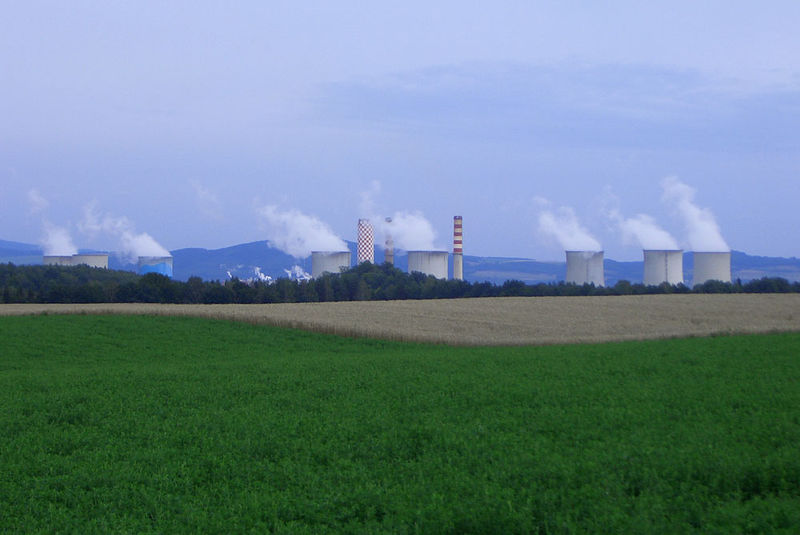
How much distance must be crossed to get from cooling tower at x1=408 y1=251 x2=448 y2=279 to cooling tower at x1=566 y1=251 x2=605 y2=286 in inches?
483

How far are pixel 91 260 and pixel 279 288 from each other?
2037cm

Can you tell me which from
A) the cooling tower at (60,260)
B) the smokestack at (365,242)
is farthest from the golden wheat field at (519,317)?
the smokestack at (365,242)

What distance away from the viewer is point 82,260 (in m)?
68.9

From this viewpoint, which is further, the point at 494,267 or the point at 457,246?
the point at 494,267

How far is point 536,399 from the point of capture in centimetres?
1288

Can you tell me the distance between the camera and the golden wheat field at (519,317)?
2888 centimetres

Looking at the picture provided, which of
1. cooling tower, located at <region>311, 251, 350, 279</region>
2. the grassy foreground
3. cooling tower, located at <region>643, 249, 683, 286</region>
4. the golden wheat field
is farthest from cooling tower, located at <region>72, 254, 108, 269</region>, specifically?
the grassy foreground

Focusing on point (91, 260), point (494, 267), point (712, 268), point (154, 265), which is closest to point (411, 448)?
point (712, 268)

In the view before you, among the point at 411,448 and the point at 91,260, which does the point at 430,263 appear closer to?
the point at 91,260

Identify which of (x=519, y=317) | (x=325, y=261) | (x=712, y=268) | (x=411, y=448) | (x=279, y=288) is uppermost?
(x=325, y=261)

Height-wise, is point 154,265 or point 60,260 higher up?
point 60,260

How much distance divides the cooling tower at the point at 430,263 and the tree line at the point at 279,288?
1653mm

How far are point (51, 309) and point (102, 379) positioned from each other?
2026cm

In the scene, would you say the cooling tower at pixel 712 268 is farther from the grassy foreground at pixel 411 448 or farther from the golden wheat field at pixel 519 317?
the grassy foreground at pixel 411 448
